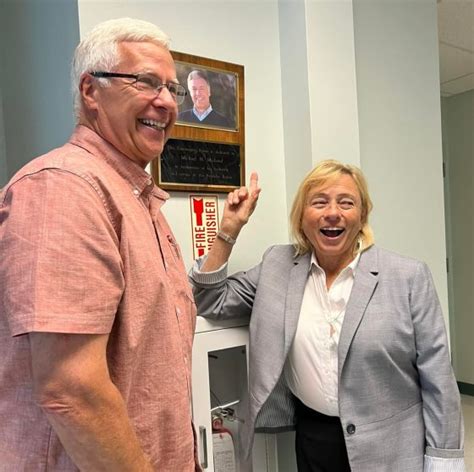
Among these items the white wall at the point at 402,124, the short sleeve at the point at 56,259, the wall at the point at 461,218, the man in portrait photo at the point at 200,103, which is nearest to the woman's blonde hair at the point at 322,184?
the man in portrait photo at the point at 200,103

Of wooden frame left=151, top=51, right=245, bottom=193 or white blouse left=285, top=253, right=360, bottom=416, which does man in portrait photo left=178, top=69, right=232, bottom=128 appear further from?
white blouse left=285, top=253, right=360, bottom=416

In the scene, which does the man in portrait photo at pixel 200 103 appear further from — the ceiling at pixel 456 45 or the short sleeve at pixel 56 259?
the ceiling at pixel 456 45

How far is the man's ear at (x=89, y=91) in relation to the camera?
0.83m

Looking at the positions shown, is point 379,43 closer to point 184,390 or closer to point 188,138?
point 188,138

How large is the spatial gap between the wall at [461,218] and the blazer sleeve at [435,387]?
8.89 feet

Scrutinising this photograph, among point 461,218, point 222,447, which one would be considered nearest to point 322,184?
point 222,447

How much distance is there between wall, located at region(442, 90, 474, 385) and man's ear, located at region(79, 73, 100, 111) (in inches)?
139

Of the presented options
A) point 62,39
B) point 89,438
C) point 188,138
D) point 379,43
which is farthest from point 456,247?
point 89,438

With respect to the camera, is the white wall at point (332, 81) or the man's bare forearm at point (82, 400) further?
the white wall at point (332, 81)

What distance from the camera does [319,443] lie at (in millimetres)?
1357

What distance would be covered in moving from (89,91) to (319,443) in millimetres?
1121

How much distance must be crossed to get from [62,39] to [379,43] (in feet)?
4.12

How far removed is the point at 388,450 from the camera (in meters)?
1.28

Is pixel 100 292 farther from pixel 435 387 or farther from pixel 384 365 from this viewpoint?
pixel 435 387
